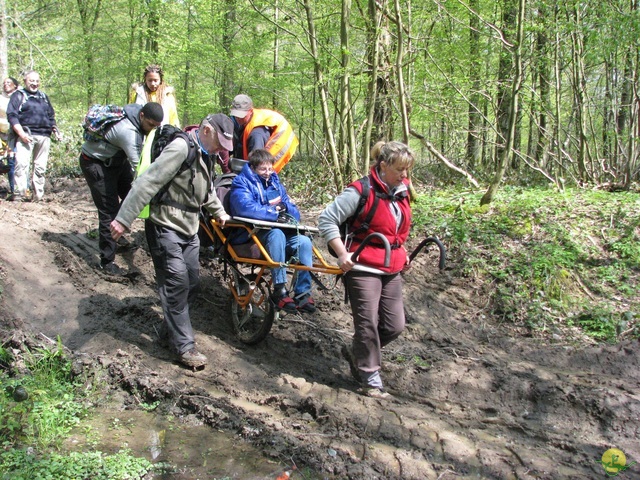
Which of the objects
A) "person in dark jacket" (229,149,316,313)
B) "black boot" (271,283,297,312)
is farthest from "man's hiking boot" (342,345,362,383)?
"black boot" (271,283,297,312)

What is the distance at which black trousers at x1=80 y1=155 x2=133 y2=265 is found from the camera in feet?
20.1

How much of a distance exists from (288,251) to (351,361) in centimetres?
127

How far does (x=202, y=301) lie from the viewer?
20.0ft

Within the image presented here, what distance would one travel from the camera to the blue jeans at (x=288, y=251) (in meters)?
5.00

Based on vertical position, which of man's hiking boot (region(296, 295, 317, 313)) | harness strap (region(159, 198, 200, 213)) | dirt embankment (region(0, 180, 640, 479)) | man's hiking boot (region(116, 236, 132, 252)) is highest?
harness strap (region(159, 198, 200, 213))

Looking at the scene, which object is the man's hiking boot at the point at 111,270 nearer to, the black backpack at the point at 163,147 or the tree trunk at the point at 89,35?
the black backpack at the point at 163,147

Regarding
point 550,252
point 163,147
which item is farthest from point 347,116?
point 163,147

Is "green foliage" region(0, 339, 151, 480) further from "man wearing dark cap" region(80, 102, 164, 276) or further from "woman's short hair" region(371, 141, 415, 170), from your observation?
"woman's short hair" region(371, 141, 415, 170)

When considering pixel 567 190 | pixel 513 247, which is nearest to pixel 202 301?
pixel 513 247

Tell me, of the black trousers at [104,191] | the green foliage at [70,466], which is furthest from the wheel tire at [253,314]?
the green foliage at [70,466]

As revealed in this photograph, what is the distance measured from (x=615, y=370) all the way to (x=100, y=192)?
5921mm

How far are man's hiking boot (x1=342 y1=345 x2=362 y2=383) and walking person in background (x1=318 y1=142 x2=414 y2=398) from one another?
0.10m

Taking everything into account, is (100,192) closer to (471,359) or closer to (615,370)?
(471,359)

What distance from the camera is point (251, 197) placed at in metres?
5.18
